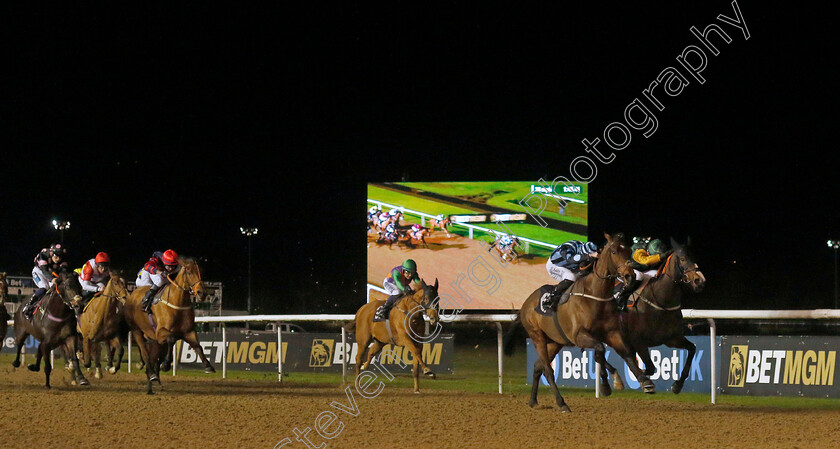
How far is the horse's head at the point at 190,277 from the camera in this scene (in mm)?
11547

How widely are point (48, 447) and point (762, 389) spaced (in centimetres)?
756

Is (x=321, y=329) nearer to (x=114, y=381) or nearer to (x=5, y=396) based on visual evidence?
(x=114, y=381)

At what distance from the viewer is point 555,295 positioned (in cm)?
952

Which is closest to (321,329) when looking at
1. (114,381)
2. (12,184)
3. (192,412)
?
(114,381)

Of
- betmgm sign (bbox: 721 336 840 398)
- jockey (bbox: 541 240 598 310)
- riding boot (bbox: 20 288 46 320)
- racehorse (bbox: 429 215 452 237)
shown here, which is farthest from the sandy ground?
jockey (bbox: 541 240 598 310)

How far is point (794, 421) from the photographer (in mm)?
8109

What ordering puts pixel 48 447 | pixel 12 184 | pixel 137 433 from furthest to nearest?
pixel 12 184, pixel 137 433, pixel 48 447

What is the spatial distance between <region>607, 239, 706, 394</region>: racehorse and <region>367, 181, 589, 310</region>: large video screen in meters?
11.9

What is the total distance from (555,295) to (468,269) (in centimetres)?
1263

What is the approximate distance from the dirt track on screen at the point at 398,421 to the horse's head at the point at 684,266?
132 cm

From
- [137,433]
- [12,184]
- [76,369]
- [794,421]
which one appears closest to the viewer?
[137,433]

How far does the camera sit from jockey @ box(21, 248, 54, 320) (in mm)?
12898

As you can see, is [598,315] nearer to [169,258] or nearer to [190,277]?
[190,277]

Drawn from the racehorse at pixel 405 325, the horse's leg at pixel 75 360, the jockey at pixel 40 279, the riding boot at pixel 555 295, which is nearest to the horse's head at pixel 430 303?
the racehorse at pixel 405 325
